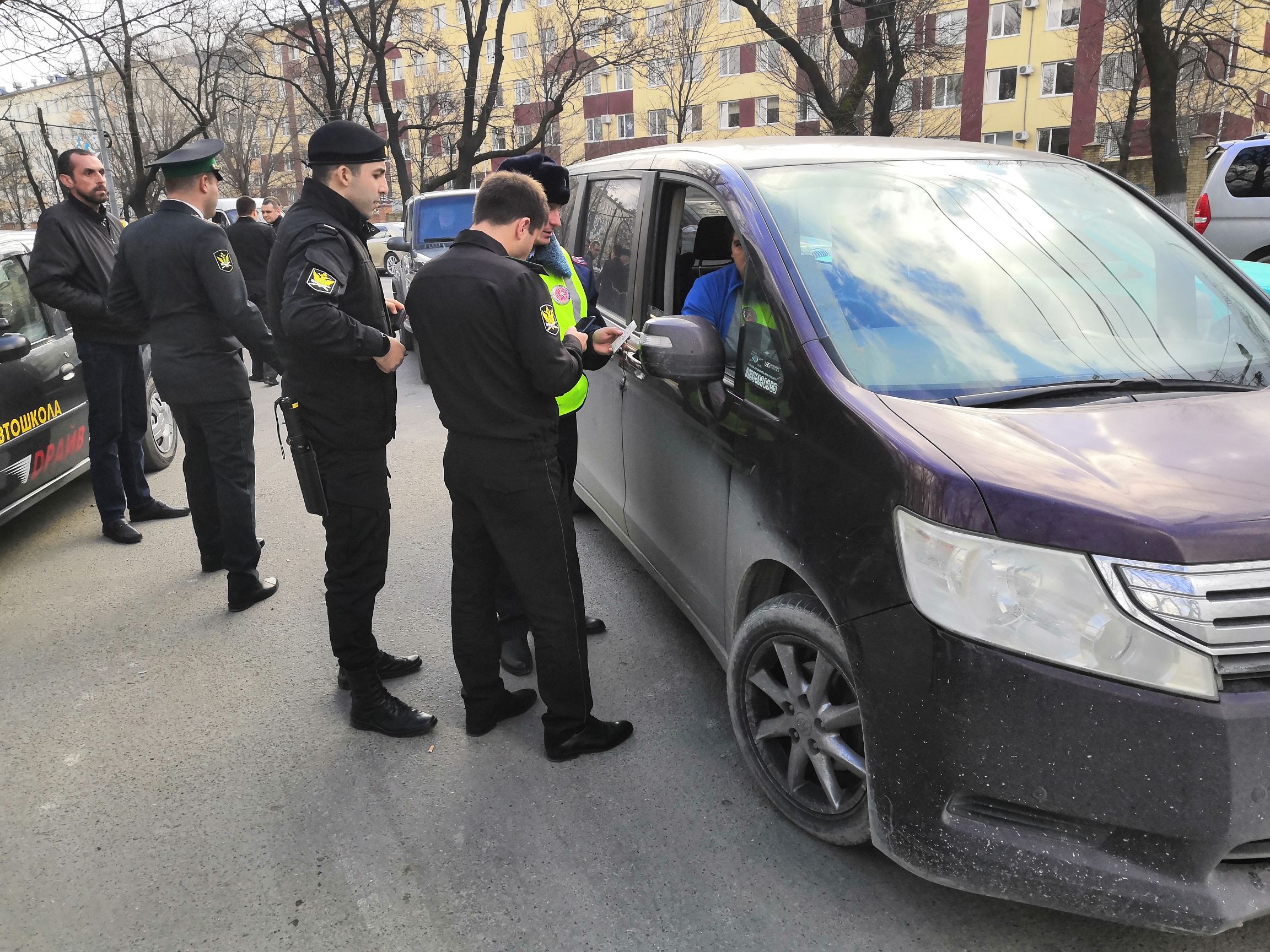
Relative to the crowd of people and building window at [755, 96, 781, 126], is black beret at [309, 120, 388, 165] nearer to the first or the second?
the crowd of people

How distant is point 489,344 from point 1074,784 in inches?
71.7

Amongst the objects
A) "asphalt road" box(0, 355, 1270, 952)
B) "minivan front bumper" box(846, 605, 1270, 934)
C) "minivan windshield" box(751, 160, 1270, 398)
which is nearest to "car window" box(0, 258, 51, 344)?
"asphalt road" box(0, 355, 1270, 952)

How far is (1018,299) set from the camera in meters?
2.48

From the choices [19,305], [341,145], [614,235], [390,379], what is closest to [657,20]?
[19,305]

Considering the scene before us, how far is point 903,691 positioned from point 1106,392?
0.91 metres

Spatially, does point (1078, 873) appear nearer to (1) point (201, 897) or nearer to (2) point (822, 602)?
(2) point (822, 602)

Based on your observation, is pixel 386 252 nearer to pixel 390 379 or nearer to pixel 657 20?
pixel 390 379

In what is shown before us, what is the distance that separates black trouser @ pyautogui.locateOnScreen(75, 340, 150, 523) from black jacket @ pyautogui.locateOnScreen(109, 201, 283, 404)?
1.03 metres

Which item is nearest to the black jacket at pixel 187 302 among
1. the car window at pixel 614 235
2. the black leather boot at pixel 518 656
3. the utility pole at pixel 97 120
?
the car window at pixel 614 235

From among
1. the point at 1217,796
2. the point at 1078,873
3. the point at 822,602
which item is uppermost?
the point at 822,602

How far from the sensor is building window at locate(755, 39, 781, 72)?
101ft

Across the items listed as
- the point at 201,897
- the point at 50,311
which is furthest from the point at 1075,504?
the point at 50,311

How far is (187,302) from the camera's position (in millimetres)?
3965

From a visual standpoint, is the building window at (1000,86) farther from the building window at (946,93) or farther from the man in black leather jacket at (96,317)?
the man in black leather jacket at (96,317)
